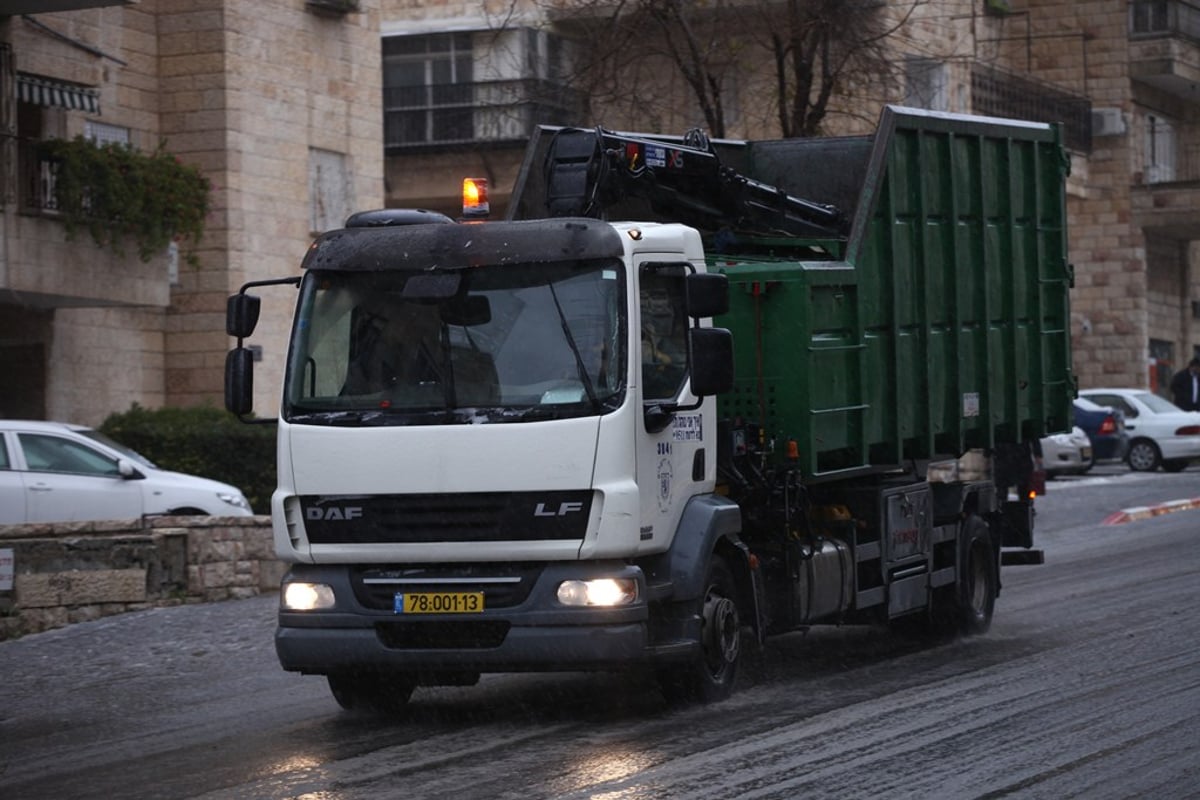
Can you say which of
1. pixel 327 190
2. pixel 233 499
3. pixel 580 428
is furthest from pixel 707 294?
pixel 327 190

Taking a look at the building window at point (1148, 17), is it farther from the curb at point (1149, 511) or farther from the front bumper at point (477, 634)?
the front bumper at point (477, 634)

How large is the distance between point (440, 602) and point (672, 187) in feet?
11.7

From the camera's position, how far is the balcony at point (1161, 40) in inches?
1825

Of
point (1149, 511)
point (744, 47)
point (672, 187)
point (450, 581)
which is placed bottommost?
point (1149, 511)

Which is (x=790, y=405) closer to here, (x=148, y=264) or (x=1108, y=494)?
(x=148, y=264)

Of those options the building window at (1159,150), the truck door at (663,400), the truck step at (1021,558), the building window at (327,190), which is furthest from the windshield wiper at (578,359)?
the building window at (1159,150)

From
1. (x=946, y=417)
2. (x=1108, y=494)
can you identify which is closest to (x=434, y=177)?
(x=1108, y=494)

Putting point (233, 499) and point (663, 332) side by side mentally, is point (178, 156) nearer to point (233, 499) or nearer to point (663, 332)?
point (233, 499)

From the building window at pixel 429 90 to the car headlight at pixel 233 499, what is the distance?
→ 18509 millimetres

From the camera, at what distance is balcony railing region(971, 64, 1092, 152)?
3841cm

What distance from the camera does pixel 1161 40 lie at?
Result: 152ft

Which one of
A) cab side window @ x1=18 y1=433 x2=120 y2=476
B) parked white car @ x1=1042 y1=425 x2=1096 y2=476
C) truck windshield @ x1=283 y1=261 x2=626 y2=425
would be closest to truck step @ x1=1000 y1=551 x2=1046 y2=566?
truck windshield @ x1=283 y1=261 x2=626 y2=425

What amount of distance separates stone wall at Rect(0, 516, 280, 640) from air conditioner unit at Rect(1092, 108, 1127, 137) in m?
33.4

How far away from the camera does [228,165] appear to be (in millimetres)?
25984
